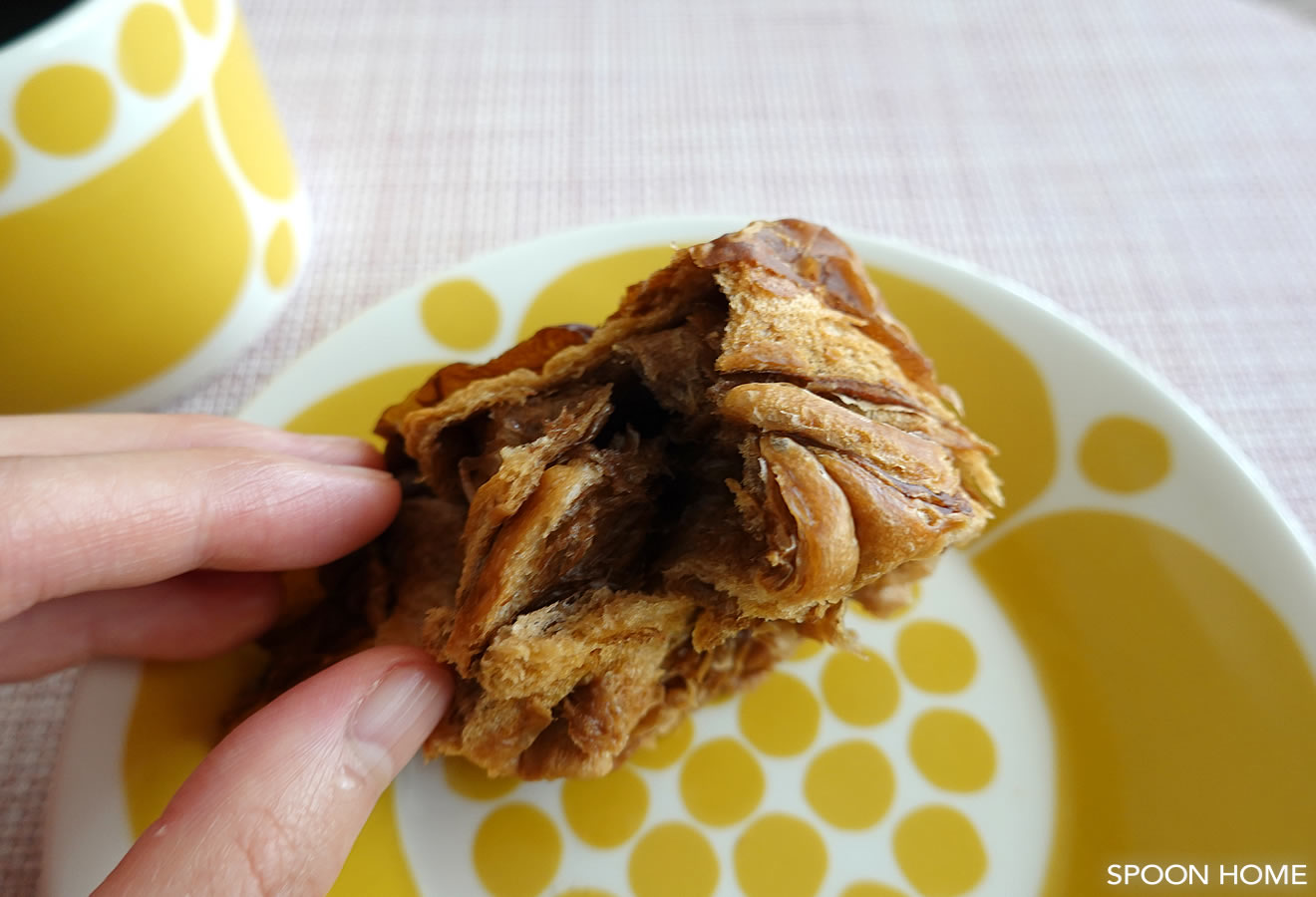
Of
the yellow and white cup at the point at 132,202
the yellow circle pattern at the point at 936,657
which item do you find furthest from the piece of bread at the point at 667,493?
the yellow and white cup at the point at 132,202

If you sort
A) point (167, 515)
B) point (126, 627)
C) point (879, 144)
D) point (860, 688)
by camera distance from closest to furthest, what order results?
point (167, 515), point (126, 627), point (860, 688), point (879, 144)

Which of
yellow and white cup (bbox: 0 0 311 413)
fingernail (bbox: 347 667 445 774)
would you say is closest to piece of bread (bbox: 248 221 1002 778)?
fingernail (bbox: 347 667 445 774)

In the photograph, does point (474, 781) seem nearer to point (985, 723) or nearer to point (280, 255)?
point (985, 723)

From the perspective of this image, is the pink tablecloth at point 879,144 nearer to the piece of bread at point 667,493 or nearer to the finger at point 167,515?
the finger at point 167,515

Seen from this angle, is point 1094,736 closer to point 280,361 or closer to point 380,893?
point 380,893

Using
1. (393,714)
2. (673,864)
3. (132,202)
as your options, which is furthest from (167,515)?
(673,864)
